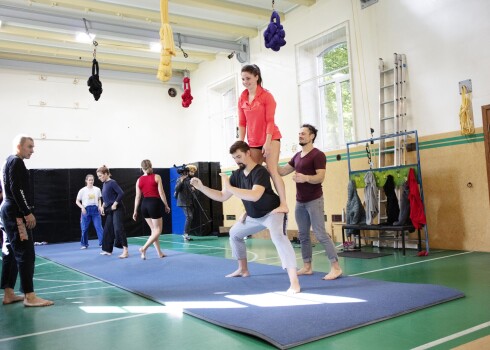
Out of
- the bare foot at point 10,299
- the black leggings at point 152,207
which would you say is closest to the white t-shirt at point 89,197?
the black leggings at point 152,207

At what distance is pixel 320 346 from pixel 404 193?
4.22 metres

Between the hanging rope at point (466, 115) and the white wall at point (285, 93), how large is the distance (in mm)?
82

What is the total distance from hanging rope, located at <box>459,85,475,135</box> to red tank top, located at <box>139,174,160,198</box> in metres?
4.62

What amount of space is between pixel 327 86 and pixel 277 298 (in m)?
6.26

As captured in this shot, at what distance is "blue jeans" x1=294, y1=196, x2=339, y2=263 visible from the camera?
434 cm

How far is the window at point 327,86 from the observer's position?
852 centimetres

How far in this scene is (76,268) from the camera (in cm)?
618

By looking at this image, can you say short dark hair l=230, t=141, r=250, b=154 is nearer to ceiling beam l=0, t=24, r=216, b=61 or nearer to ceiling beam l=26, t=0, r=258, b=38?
ceiling beam l=26, t=0, r=258, b=38

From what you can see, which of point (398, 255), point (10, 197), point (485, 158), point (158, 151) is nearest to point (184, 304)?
point (10, 197)

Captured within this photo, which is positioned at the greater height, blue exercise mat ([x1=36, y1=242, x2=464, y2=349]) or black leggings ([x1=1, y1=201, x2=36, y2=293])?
black leggings ([x1=1, y1=201, x2=36, y2=293])

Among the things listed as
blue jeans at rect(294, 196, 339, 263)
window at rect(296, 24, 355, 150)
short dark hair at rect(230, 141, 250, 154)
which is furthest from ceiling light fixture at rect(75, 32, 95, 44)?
blue jeans at rect(294, 196, 339, 263)

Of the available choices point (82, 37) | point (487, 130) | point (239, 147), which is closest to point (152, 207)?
point (239, 147)

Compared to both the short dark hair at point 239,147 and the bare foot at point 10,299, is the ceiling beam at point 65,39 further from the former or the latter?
Answer: the short dark hair at point 239,147

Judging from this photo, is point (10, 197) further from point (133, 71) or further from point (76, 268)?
point (133, 71)
